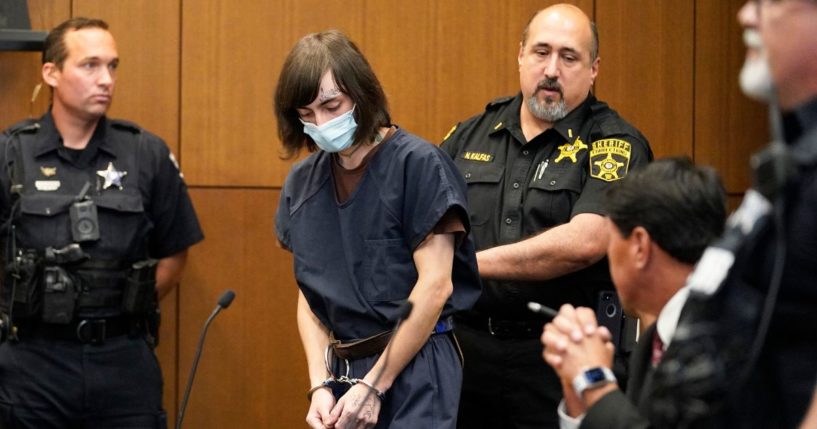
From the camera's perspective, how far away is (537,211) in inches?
126

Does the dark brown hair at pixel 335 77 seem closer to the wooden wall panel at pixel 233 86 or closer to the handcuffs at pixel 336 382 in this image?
the handcuffs at pixel 336 382

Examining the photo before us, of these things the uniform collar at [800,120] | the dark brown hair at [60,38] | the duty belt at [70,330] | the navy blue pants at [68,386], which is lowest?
the navy blue pants at [68,386]

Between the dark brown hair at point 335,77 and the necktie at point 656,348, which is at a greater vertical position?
the dark brown hair at point 335,77

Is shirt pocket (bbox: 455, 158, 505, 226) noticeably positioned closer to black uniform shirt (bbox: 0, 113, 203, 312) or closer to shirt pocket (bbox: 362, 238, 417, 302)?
shirt pocket (bbox: 362, 238, 417, 302)

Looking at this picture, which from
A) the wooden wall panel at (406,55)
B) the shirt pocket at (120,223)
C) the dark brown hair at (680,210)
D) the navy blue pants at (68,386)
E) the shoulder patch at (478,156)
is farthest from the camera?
the wooden wall panel at (406,55)

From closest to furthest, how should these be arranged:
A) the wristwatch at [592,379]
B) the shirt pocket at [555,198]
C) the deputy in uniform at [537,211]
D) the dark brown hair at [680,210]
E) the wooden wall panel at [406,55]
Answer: the wristwatch at [592,379]
the dark brown hair at [680,210]
the deputy in uniform at [537,211]
the shirt pocket at [555,198]
the wooden wall panel at [406,55]

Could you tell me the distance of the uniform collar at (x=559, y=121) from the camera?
328 cm

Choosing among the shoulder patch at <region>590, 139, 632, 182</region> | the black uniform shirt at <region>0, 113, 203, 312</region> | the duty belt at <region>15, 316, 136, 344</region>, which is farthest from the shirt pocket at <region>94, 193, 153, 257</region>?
the shoulder patch at <region>590, 139, 632, 182</region>

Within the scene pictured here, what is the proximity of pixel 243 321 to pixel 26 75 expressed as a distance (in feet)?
3.82

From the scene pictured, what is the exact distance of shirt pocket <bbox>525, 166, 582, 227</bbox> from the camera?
10.5 ft

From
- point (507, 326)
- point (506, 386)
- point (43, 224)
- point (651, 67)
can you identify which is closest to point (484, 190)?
point (507, 326)

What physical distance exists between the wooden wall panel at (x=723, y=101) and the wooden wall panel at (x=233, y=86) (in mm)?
1629

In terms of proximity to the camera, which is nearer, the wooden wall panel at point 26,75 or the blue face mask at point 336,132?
the blue face mask at point 336,132

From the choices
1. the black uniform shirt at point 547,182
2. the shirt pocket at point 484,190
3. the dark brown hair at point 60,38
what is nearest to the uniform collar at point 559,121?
the black uniform shirt at point 547,182
